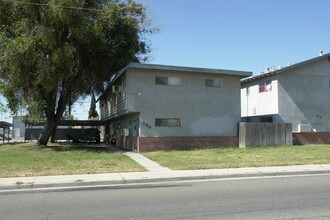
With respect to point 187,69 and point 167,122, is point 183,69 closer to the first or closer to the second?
point 187,69

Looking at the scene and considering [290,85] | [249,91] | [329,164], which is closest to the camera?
[329,164]

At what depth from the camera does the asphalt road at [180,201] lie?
7941mm

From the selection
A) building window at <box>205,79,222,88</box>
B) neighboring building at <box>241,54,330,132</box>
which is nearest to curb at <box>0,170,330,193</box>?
building window at <box>205,79,222,88</box>

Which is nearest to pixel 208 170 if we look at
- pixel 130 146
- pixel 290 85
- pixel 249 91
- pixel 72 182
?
pixel 72 182

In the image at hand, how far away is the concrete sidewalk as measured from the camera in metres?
12.3

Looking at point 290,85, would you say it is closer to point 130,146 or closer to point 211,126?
point 211,126

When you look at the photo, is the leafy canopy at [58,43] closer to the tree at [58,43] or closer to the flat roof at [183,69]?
the tree at [58,43]

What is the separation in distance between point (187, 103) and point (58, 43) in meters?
8.84

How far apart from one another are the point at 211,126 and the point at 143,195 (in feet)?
59.7

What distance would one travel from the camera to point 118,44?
92.8 feet

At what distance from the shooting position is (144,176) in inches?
534

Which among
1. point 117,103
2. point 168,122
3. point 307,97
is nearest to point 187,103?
point 168,122

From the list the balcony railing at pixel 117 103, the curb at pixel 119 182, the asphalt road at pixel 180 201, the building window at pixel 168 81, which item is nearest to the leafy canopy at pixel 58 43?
the balcony railing at pixel 117 103

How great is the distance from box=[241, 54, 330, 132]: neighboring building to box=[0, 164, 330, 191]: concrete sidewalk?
51.1 ft
